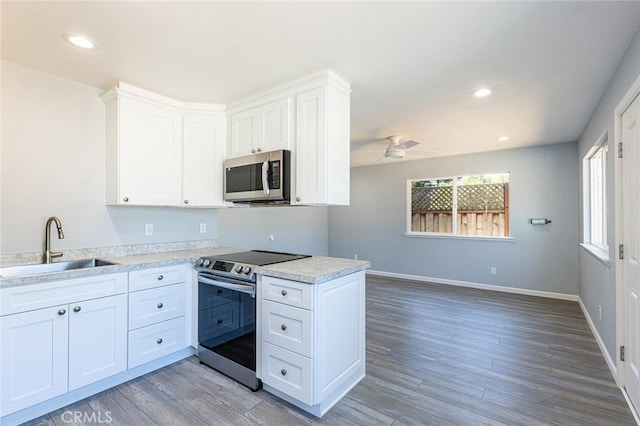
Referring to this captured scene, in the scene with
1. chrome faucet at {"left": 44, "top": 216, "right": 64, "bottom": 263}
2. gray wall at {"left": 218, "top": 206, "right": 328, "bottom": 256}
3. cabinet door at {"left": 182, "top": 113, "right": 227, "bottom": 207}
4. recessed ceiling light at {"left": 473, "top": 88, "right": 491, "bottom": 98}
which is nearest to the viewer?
chrome faucet at {"left": 44, "top": 216, "right": 64, "bottom": 263}

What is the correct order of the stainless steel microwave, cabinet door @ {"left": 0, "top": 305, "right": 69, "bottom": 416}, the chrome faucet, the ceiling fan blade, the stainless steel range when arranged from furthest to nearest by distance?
the ceiling fan blade, the stainless steel microwave, the chrome faucet, the stainless steel range, cabinet door @ {"left": 0, "top": 305, "right": 69, "bottom": 416}

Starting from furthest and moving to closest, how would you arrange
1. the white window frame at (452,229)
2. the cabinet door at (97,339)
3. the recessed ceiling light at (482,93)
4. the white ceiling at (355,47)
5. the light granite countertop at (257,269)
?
the white window frame at (452,229)
the recessed ceiling light at (482,93)
the cabinet door at (97,339)
the light granite countertop at (257,269)
the white ceiling at (355,47)

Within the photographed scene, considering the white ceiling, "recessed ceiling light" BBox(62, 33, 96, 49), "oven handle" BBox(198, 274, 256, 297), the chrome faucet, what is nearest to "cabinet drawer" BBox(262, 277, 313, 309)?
"oven handle" BBox(198, 274, 256, 297)

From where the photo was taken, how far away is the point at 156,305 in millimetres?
2473

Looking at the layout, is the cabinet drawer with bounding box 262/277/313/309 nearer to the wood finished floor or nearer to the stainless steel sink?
the wood finished floor

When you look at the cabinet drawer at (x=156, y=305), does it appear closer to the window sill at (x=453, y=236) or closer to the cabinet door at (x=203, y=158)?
the cabinet door at (x=203, y=158)

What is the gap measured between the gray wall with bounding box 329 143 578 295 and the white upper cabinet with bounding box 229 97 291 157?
3.92 metres

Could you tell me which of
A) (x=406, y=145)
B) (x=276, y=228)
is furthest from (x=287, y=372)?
(x=276, y=228)

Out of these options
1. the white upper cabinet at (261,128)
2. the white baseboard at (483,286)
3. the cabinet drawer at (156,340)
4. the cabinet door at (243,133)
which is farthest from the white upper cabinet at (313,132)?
the white baseboard at (483,286)

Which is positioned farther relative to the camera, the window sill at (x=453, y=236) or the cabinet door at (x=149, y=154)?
the window sill at (x=453, y=236)

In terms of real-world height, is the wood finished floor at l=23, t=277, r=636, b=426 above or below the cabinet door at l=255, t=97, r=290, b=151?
below

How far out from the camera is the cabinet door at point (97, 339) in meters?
2.03

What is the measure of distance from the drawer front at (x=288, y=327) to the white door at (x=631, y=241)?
2056mm

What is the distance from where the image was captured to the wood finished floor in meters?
1.94
